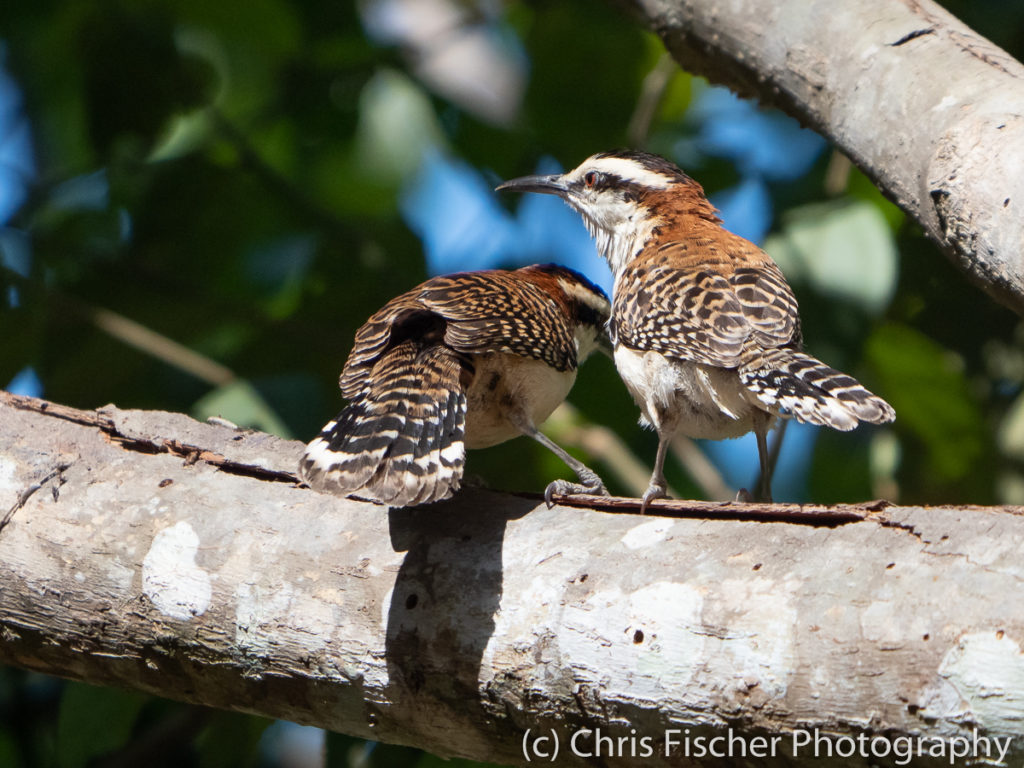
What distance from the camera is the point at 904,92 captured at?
355cm

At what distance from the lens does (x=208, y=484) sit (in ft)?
10.4

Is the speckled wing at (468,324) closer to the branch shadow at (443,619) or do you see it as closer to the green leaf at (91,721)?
the branch shadow at (443,619)

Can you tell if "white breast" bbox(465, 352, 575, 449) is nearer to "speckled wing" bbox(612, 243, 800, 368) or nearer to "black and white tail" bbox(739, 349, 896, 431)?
"speckled wing" bbox(612, 243, 800, 368)

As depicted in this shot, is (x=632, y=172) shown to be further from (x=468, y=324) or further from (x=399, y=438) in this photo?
(x=399, y=438)

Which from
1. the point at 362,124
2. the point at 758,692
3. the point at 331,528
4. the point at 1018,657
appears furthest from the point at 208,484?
the point at 362,124

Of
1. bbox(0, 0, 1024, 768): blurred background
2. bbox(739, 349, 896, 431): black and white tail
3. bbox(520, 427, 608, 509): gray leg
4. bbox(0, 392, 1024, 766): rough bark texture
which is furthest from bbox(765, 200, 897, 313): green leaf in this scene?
bbox(0, 392, 1024, 766): rough bark texture

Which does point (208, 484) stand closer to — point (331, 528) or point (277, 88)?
point (331, 528)

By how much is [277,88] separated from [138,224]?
3.98 feet

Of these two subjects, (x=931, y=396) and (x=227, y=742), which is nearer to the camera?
(x=227, y=742)

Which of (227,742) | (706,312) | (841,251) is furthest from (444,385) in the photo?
(227,742)

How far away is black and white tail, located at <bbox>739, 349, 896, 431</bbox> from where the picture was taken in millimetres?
3297

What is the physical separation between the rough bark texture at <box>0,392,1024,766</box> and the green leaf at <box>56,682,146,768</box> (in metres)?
0.78

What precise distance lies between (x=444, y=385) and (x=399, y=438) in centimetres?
47

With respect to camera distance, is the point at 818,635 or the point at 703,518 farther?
the point at 703,518
